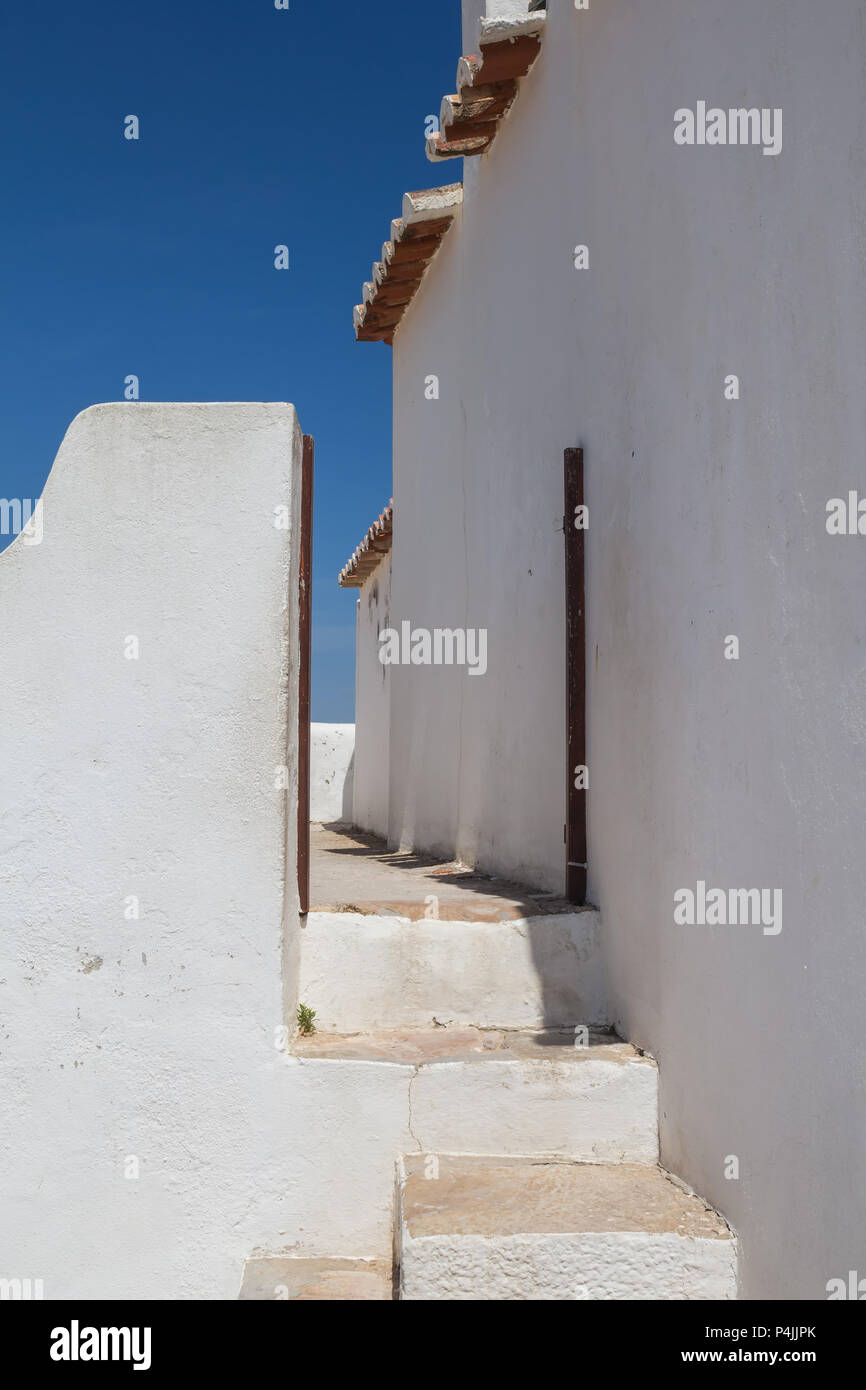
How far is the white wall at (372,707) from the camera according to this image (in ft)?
36.7

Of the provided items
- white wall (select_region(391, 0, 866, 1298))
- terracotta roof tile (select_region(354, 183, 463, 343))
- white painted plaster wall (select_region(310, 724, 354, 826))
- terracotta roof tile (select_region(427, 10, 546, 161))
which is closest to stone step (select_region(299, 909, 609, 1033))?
white wall (select_region(391, 0, 866, 1298))

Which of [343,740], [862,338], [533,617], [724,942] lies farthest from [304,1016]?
[343,740]

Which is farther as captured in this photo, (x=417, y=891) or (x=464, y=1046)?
(x=417, y=891)

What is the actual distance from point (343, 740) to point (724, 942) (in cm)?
1242

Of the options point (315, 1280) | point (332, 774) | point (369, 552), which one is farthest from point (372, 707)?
point (315, 1280)

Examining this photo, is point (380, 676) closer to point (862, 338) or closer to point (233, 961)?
point (233, 961)

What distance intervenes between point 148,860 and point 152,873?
0.14 feet

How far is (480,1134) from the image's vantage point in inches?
152

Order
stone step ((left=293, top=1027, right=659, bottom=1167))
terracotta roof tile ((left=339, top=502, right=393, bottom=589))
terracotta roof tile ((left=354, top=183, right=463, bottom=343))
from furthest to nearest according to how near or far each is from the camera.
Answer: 1. terracotta roof tile ((left=339, top=502, right=393, bottom=589))
2. terracotta roof tile ((left=354, top=183, right=463, bottom=343))
3. stone step ((left=293, top=1027, right=659, bottom=1167))

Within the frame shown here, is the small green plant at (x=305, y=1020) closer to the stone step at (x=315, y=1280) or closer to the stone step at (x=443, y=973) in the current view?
the stone step at (x=443, y=973)

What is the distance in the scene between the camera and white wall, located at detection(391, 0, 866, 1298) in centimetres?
267

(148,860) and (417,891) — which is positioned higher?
(148,860)

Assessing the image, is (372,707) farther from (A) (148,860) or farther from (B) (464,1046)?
(A) (148,860)

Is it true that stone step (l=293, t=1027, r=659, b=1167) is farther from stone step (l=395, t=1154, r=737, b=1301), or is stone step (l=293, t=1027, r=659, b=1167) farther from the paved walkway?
the paved walkway
